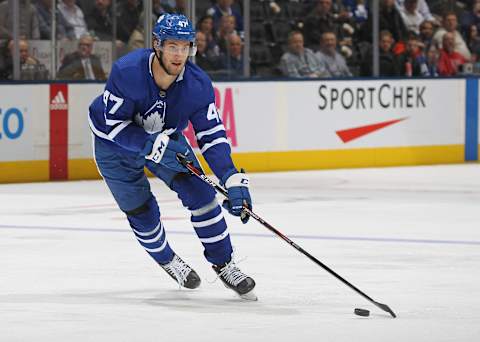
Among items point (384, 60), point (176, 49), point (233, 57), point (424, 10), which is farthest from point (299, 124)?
point (176, 49)

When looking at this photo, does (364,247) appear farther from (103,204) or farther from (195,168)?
(103,204)

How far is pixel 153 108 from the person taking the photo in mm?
6883

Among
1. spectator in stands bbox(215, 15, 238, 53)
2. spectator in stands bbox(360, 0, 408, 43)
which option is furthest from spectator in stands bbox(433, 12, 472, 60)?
spectator in stands bbox(215, 15, 238, 53)

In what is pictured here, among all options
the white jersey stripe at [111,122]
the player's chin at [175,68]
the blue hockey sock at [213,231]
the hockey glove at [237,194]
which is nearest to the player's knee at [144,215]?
the blue hockey sock at [213,231]

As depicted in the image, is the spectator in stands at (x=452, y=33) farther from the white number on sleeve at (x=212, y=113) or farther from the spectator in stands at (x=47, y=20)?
the white number on sleeve at (x=212, y=113)

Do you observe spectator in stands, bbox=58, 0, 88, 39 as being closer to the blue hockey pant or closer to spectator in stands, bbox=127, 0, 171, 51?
spectator in stands, bbox=127, 0, 171, 51

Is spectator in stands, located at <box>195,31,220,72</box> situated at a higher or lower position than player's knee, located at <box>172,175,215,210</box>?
higher

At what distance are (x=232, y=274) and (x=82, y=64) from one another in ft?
25.3

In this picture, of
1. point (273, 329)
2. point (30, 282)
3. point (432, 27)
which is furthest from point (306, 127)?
point (273, 329)

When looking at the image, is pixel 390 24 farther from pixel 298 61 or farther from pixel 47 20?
pixel 47 20

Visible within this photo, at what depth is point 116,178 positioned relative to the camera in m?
7.20

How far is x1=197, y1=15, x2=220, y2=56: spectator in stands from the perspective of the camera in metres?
15.2

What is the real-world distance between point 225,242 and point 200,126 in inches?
22.9

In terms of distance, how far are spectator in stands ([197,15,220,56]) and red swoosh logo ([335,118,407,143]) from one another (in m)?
1.71
